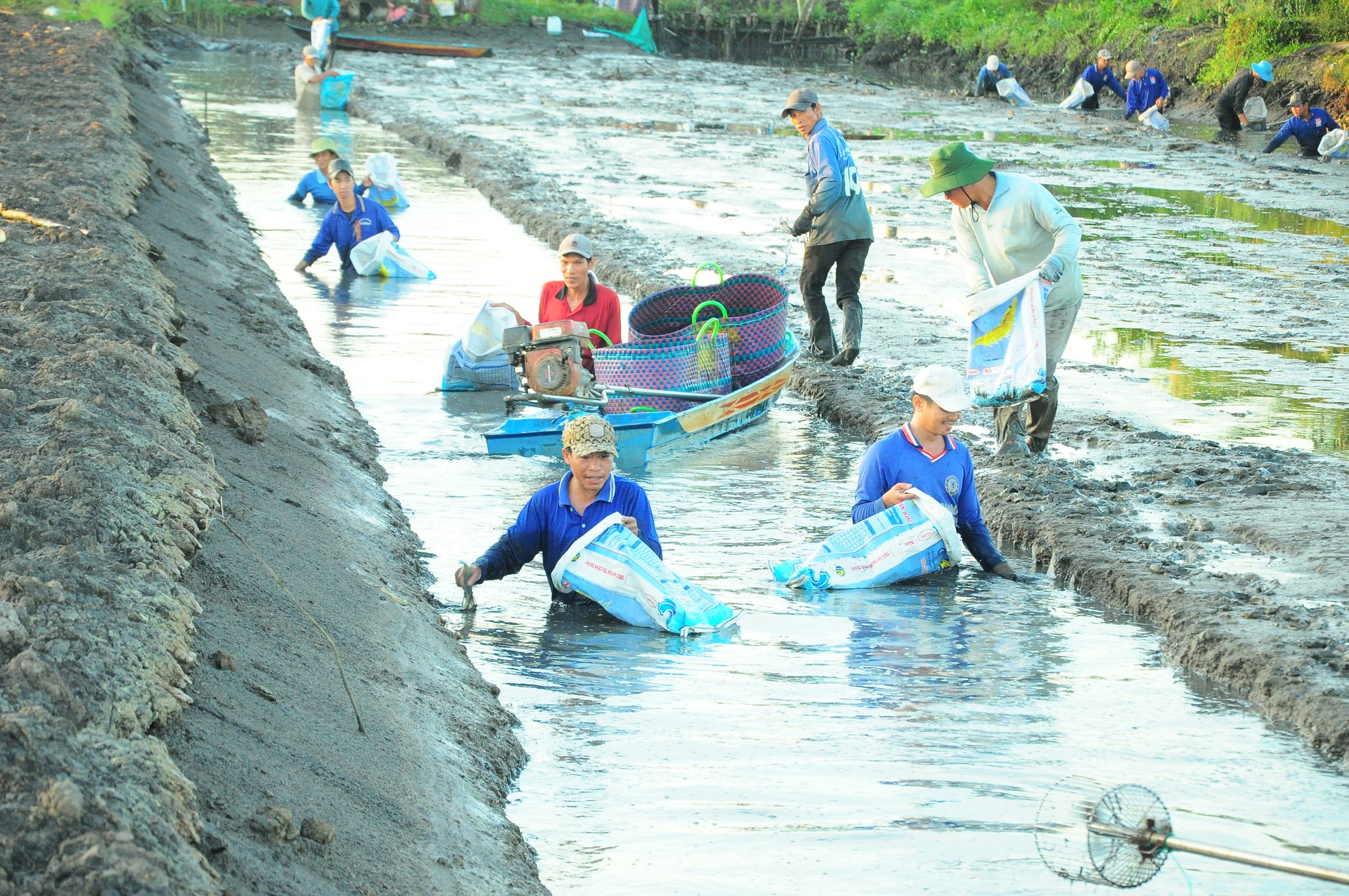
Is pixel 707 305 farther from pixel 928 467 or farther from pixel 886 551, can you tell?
pixel 886 551

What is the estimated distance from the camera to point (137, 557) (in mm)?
5152

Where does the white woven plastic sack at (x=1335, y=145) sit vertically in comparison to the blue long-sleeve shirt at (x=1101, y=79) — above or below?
below

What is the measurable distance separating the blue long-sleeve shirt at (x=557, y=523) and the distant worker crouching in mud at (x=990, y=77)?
120ft

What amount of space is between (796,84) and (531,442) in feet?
124

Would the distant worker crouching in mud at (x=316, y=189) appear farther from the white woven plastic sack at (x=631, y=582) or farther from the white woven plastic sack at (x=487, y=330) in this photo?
the white woven plastic sack at (x=631, y=582)

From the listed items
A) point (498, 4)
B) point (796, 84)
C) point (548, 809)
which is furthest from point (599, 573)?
point (498, 4)

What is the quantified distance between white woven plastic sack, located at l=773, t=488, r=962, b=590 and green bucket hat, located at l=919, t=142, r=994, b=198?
211 centimetres

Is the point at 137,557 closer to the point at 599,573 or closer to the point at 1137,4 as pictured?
the point at 599,573

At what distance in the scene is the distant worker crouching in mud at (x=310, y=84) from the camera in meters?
30.3

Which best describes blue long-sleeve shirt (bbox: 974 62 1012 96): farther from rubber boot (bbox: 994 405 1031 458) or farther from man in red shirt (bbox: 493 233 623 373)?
rubber boot (bbox: 994 405 1031 458)

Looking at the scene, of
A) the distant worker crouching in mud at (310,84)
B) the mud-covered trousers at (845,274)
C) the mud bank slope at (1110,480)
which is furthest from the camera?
the distant worker crouching in mud at (310,84)

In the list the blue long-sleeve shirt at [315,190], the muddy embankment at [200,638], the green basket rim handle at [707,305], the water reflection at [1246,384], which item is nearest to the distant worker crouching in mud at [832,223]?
the green basket rim handle at [707,305]

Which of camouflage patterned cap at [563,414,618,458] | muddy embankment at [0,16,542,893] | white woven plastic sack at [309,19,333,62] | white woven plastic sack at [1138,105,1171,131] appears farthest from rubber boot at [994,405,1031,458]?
white woven plastic sack at [309,19,333,62]

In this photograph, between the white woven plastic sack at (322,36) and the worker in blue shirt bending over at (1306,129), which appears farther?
the white woven plastic sack at (322,36)
